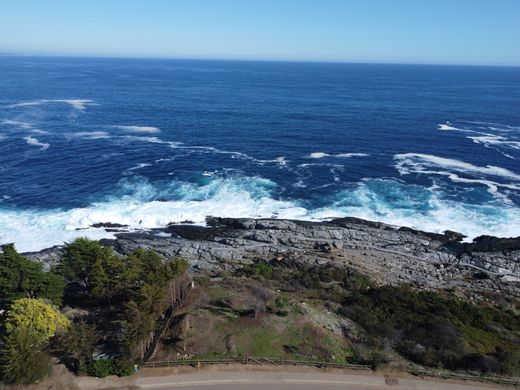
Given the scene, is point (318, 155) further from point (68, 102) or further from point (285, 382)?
point (68, 102)

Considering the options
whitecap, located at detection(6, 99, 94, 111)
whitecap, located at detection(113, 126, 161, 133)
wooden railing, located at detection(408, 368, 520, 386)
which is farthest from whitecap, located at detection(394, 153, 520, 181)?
whitecap, located at detection(6, 99, 94, 111)

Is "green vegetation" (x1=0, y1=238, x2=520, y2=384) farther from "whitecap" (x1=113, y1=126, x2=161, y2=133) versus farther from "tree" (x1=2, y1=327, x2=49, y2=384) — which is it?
"whitecap" (x1=113, y1=126, x2=161, y2=133)

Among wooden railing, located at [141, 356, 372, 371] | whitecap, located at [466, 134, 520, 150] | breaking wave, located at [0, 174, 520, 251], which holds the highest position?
whitecap, located at [466, 134, 520, 150]

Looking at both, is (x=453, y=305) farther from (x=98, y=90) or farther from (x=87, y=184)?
(x=98, y=90)

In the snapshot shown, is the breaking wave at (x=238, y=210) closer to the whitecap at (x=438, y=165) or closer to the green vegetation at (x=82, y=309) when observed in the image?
the whitecap at (x=438, y=165)

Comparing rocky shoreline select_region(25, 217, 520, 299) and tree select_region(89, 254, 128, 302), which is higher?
tree select_region(89, 254, 128, 302)
